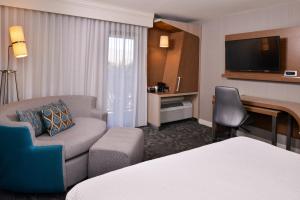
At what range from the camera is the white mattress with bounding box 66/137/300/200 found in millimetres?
A: 1160

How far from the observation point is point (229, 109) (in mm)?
3496

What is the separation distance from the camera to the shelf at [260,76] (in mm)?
3371

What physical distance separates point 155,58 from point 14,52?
2.79 m

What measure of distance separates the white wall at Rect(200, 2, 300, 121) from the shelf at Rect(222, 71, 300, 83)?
13 centimetres

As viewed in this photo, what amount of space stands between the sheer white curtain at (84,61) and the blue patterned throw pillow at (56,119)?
0.87 metres

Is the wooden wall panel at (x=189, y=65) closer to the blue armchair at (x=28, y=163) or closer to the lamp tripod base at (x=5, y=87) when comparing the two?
the lamp tripod base at (x=5, y=87)

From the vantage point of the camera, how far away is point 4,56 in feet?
10.6

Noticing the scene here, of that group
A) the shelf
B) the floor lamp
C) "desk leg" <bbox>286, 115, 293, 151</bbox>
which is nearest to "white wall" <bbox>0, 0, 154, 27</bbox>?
the floor lamp

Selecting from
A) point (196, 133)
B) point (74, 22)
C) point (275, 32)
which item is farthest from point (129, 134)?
point (275, 32)

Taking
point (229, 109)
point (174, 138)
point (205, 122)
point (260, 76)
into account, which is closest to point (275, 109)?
point (229, 109)

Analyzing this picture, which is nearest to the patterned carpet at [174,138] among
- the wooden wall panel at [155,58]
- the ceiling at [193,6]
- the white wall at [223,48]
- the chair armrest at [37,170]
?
the white wall at [223,48]

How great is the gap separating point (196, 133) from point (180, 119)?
0.80 meters

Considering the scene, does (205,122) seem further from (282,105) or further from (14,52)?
(14,52)

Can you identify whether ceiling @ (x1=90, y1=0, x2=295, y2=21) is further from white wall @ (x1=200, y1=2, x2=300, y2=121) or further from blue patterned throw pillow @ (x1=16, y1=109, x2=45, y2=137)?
blue patterned throw pillow @ (x1=16, y1=109, x2=45, y2=137)
